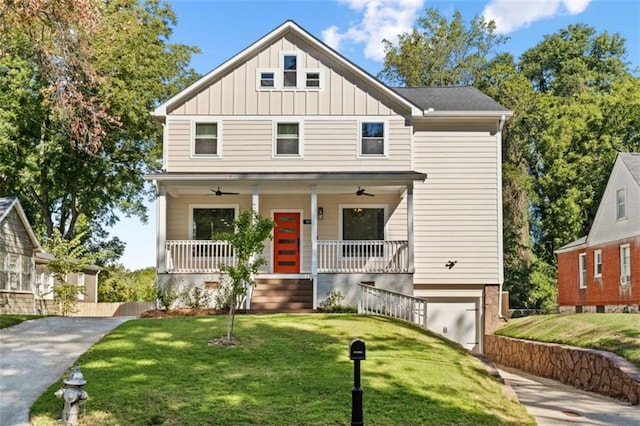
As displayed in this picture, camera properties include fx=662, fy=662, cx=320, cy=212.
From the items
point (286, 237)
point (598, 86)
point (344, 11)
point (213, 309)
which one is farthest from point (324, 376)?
point (598, 86)

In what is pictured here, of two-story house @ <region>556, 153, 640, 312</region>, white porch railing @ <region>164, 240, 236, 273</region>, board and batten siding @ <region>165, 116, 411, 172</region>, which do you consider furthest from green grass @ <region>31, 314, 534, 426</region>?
two-story house @ <region>556, 153, 640, 312</region>

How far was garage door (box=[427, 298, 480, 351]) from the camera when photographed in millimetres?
20188

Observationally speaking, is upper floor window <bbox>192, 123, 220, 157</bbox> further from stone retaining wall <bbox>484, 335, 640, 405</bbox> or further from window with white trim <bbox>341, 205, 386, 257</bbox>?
stone retaining wall <bbox>484, 335, 640, 405</bbox>

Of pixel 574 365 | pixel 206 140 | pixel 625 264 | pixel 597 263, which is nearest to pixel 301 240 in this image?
pixel 206 140

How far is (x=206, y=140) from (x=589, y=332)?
39.2 ft

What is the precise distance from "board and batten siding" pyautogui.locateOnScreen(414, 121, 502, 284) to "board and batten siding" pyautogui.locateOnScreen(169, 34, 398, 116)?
6.42 feet

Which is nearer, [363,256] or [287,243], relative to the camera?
[363,256]

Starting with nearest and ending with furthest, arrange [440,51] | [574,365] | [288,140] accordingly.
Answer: [574,365], [288,140], [440,51]

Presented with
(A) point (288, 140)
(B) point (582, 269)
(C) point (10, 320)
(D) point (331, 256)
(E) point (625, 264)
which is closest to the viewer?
(C) point (10, 320)

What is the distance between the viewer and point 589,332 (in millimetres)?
15281

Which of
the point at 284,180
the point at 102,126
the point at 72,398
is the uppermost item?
the point at 102,126

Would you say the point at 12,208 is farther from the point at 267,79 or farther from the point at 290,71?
the point at 290,71

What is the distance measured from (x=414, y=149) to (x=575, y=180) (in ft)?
57.3

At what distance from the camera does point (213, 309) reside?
17.6 metres
